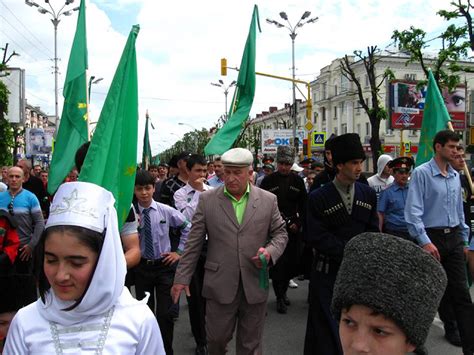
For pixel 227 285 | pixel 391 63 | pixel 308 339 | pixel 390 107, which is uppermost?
pixel 391 63

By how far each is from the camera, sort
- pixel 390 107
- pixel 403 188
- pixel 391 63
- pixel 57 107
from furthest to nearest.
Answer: pixel 391 63
pixel 57 107
pixel 390 107
pixel 403 188

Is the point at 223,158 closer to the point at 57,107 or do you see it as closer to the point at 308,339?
the point at 308,339

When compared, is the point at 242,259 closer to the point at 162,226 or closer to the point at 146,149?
the point at 162,226

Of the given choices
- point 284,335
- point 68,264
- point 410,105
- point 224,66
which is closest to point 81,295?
point 68,264

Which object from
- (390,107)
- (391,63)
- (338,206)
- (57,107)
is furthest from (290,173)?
(391,63)

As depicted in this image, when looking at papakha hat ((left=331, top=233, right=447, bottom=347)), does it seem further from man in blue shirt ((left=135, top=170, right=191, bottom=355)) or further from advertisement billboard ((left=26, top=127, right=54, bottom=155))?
advertisement billboard ((left=26, top=127, right=54, bottom=155))

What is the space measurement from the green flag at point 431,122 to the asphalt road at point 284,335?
6.53ft

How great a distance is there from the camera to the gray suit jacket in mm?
4207

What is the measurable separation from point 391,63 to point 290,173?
63.6 metres

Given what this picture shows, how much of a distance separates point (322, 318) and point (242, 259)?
0.77m

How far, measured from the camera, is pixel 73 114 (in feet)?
15.8

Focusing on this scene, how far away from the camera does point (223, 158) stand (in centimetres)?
435

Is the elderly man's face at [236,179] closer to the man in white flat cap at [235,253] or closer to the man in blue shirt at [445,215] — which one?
the man in white flat cap at [235,253]

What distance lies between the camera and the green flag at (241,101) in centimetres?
601
